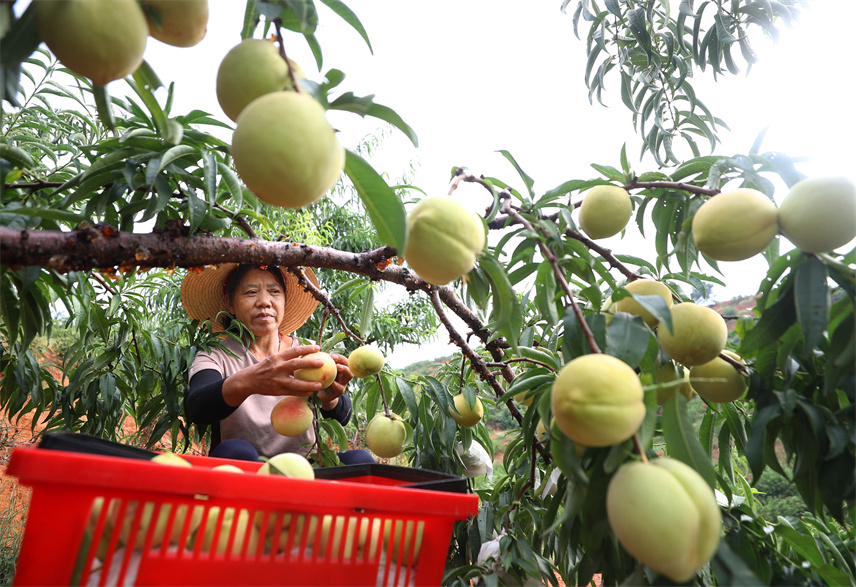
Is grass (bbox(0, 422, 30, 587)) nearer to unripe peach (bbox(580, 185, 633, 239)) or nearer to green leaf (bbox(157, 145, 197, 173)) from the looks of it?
green leaf (bbox(157, 145, 197, 173))

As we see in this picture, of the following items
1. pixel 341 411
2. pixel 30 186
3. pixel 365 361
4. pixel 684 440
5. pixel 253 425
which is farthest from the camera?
pixel 341 411

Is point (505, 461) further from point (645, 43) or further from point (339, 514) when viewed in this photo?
point (645, 43)

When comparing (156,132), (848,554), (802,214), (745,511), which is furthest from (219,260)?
(848,554)

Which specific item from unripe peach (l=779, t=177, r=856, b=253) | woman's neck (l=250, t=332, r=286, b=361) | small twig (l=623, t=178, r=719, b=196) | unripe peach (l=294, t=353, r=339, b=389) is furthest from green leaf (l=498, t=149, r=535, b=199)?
woman's neck (l=250, t=332, r=286, b=361)

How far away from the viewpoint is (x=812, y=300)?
0.71m

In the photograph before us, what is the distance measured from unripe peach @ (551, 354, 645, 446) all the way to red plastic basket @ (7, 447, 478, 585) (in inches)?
9.8

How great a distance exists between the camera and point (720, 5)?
1584 mm

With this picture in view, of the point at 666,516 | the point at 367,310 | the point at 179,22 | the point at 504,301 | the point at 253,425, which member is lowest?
the point at 253,425

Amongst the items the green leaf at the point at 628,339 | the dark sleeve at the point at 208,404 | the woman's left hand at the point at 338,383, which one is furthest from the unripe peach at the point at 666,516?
the dark sleeve at the point at 208,404

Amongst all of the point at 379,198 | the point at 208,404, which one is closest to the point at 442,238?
the point at 379,198

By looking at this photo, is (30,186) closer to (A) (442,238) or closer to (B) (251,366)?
(B) (251,366)

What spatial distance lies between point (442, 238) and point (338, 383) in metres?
0.82

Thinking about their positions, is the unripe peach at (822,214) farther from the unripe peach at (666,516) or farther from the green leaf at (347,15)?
the green leaf at (347,15)

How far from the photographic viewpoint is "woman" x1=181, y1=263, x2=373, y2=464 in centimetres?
130
